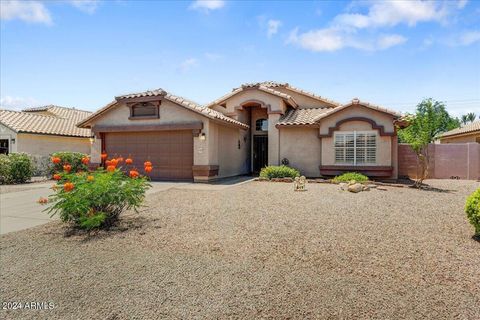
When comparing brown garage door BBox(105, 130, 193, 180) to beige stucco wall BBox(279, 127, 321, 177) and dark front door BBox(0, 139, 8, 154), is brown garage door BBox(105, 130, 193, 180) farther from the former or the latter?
dark front door BBox(0, 139, 8, 154)

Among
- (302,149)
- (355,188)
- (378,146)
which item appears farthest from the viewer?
(302,149)

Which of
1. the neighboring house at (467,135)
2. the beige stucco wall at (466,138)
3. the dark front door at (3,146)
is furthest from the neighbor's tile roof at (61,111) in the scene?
the beige stucco wall at (466,138)

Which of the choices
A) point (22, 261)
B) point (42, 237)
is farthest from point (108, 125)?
point (22, 261)

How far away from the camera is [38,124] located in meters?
25.0

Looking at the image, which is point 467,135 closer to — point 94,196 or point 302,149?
point 302,149

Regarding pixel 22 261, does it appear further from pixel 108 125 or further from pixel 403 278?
pixel 108 125

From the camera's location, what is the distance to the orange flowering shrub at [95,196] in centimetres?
714

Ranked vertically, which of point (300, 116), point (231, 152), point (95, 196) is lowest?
point (95, 196)

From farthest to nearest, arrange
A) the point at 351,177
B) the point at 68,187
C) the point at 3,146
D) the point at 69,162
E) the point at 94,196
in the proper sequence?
the point at 3,146, the point at 69,162, the point at 351,177, the point at 94,196, the point at 68,187

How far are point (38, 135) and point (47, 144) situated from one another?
951 millimetres

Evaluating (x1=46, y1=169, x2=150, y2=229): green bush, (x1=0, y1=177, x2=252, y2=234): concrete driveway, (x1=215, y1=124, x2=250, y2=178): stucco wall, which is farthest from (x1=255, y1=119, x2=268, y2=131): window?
(x1=46, y1=169, x2=150, y2=229): green bush

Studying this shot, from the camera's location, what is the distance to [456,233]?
6676 millimetres

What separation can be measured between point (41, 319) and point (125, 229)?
356 cm

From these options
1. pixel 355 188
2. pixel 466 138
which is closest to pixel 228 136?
pixel 355 188
